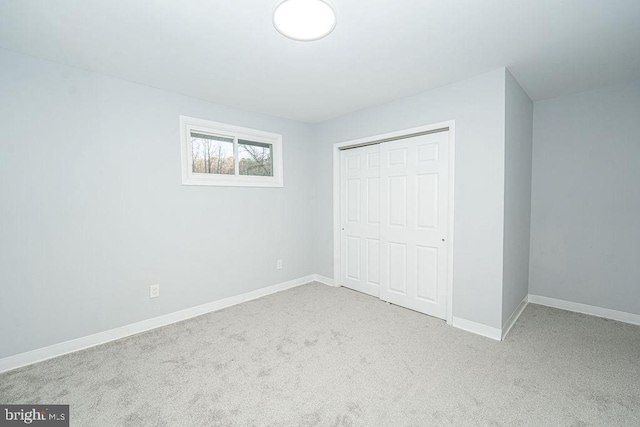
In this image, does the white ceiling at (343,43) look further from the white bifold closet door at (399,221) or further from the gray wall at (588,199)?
the white bifold closet door at (399,221)

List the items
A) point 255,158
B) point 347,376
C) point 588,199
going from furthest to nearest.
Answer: point 255,158 < point 588,199 < point 347,376

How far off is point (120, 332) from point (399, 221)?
319 centimetres

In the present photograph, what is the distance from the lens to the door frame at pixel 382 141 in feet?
9.26

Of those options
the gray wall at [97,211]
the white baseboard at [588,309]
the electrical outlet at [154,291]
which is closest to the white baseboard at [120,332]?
the gray wall at [97,211]

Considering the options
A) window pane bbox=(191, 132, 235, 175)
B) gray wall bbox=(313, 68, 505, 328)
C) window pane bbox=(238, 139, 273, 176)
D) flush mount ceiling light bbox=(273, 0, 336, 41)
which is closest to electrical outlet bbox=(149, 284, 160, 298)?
window pane bbox=(191, 132, 235, 175)

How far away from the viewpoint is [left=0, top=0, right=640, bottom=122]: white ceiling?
1695mm

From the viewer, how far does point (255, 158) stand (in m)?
3.77

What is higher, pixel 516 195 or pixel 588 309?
pixel 516 195

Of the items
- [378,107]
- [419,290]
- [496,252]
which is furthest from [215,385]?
[378,107]

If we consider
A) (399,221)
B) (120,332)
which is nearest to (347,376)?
(399,221)

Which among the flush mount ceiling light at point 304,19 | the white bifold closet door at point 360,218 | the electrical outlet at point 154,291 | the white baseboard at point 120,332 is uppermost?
the flush mount ceiling light at point 304,19

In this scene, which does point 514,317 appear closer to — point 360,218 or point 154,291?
point 360,218

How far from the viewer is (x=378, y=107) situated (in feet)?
11.3

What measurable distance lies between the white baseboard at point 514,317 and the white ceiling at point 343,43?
2.43 metres
